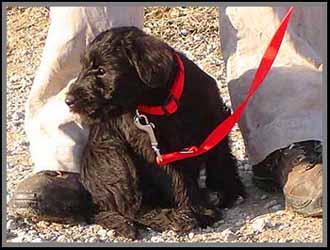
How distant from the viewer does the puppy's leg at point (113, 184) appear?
2.81m

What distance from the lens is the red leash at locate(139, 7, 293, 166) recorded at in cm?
277

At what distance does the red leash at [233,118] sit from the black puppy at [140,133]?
0.02 metres

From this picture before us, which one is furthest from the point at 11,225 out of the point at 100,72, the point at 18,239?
the point at 100,72

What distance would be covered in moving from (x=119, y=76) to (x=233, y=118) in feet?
1.47

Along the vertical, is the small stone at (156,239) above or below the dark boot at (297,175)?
below

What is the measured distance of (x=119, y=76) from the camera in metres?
Result: 2.65

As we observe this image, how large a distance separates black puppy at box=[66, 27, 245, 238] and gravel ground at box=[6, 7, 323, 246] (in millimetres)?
62

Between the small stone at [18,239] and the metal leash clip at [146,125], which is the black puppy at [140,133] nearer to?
the metal leash clip at [146,125]

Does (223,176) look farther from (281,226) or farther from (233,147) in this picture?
(233,147)

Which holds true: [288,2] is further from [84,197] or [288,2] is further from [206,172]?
[84,197]

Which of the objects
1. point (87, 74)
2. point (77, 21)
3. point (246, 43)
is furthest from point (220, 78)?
point (87, 74)

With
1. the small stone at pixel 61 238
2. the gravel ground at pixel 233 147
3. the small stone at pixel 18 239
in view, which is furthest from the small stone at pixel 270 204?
the small stone at pixel 18 239

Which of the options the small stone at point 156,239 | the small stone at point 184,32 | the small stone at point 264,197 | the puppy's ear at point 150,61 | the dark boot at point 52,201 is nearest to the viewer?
the puppy's ear at point 150,61

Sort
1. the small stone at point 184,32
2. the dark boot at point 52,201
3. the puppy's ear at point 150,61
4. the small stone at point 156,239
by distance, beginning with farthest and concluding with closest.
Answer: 1. the small stone at point 184,32
2. the dark boot at point 52,201
3. the small stone at point 156,239
4. the puppy's ear at point 150,61
